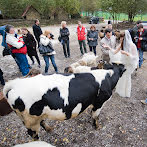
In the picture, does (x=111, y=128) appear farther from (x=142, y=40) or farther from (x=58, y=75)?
(x=142, y=40)

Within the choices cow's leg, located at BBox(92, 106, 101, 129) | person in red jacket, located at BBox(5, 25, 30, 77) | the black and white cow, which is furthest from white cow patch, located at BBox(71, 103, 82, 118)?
person in red jacket, located at BBox(5, 25, 30, 77)

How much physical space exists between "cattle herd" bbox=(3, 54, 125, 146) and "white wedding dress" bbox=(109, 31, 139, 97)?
109 cm

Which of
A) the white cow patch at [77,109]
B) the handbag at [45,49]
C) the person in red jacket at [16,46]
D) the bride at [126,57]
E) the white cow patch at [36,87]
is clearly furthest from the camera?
the handbag at [45,49]

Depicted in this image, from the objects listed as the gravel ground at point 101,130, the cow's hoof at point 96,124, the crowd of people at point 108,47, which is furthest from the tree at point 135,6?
the cow's hoof at point 96,124

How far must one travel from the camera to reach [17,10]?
30.3m

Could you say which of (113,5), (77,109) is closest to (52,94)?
(77,109)

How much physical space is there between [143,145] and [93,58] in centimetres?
333

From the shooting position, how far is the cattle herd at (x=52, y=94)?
2.06 meters

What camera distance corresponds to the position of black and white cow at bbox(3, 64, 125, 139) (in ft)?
6.77

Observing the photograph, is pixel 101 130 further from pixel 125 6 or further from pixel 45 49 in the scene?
pixel 125 6

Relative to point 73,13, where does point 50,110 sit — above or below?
below

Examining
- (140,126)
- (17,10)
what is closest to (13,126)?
(140,126)

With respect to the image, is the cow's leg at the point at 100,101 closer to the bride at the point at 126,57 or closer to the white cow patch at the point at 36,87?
the white cow patch at the point at 36,87

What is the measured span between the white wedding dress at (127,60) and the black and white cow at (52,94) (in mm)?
1131
